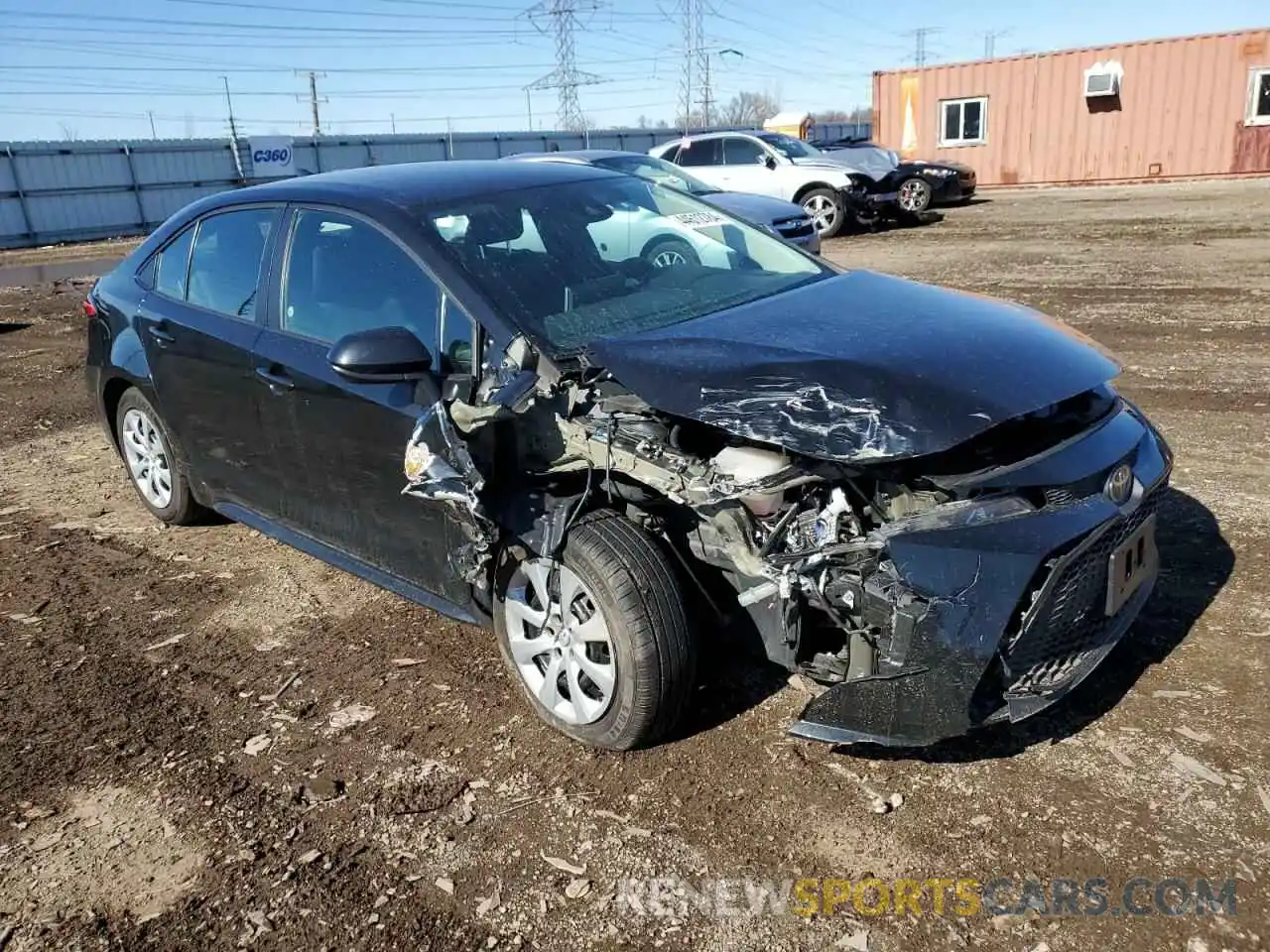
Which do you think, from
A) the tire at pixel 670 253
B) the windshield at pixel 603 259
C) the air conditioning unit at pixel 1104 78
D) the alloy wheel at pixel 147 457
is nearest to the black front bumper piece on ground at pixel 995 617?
the windshield at pixel 603 259

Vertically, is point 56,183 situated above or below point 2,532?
above

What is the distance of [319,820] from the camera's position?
9.44ft

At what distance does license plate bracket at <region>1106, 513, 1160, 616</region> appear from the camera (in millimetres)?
2764

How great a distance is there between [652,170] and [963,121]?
17.5 metres

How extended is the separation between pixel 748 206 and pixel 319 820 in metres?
9.67

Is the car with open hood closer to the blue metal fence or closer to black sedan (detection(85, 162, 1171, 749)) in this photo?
the blue metal fence

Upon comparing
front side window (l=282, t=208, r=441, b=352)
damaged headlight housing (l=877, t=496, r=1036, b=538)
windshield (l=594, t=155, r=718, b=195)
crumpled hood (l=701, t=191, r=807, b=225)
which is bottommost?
damaged headlight housing (l=877, t=496, r=1036, b=538)

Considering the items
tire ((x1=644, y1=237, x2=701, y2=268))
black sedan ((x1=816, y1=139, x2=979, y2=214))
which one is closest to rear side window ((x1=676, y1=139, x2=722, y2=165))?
black sedan ((x1=816, y1=139, x2=979, y2=214))

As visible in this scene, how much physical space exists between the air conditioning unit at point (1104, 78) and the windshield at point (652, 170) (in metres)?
15.7

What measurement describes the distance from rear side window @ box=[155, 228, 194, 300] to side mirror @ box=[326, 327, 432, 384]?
5.77ft

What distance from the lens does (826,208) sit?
1616 cm

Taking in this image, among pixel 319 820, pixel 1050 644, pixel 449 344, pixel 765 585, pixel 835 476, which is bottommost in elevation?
pixel 319 820

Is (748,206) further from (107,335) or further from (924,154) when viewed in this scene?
(924,154)

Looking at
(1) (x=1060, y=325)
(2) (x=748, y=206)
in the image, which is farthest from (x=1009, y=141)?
(1) (x=1060, y=325)
